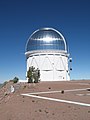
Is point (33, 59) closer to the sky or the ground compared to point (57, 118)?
closer to the sky

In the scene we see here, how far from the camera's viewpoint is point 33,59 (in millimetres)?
58906

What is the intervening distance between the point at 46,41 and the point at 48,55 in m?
4.33

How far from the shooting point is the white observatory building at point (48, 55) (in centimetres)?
5773

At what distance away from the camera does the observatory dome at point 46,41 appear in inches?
2298

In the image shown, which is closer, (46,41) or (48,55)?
(48,55)

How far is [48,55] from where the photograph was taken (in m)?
57.5

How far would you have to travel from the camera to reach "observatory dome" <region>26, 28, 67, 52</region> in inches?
2298

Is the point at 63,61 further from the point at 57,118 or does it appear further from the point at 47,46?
the point at 57,118

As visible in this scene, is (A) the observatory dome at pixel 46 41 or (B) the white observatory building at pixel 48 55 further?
(A) the observatory dome at pixel 46 41

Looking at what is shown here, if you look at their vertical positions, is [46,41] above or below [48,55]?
above

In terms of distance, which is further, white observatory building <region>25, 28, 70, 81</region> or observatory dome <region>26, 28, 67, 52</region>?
observatory dome <region>26, 28, 67, 52</region>

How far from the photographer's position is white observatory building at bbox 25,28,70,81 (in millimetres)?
57734

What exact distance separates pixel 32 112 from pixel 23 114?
648 mm

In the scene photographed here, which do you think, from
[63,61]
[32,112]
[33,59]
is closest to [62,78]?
[63,61]
